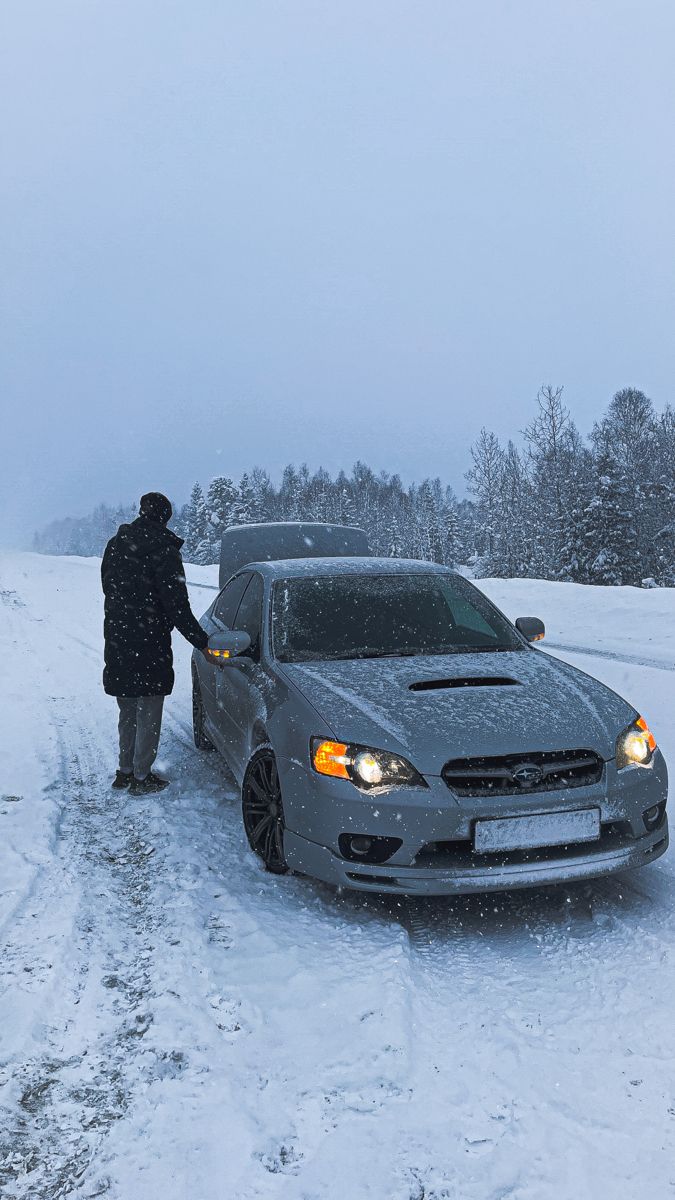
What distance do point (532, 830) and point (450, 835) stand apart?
0.32 meters

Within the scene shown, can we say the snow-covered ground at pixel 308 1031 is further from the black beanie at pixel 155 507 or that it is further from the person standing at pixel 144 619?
the black beanie at pixel 155 507

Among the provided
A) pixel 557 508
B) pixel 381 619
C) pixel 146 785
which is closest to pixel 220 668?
pixel 146 785

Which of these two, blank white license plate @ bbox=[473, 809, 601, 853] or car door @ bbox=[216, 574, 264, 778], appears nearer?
blank white license plate @ bbox=[473, 809, 601, 853]

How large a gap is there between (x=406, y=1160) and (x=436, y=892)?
112 centimetres

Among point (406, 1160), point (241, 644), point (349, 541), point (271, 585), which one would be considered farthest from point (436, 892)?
point (349, 541)

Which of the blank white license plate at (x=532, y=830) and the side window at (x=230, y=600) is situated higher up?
the side window at (x=230, y=600)

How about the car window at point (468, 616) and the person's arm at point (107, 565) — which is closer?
the car window at point (468, 616)

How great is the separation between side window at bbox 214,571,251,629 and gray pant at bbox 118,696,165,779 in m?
0.76

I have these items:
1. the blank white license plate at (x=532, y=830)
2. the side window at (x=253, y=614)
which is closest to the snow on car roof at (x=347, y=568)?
the side window at (x=253, y=614)

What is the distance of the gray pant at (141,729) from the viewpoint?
211 inches

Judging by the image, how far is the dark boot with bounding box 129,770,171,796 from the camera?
17.3ft

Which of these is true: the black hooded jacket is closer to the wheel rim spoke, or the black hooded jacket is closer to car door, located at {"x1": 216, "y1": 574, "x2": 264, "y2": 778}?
car door, located at {"x1": 216, "y1": 574, "x2": 264, "y2": 778}

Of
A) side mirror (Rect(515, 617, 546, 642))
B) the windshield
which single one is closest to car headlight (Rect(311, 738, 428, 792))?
the windshield

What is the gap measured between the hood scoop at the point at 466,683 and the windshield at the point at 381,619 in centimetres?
54
